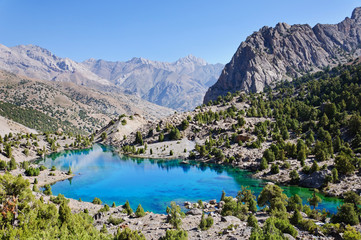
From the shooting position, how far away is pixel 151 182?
8069 centimetres

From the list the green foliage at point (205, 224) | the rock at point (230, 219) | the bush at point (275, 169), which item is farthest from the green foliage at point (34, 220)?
the bush at point (275, 169)

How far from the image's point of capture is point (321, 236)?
31.7 m

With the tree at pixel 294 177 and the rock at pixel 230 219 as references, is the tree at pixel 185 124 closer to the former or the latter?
the tree at pixel 294 177

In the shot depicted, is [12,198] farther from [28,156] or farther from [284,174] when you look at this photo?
[28,156]

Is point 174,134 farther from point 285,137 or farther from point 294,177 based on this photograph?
point 294,177

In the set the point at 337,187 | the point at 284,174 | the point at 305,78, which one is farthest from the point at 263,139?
the point at 305,78

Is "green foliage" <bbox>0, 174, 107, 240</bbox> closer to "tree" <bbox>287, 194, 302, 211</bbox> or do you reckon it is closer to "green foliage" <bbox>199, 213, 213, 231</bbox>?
"green foliage" <bbox>199, 213, 213, 231</bbox>

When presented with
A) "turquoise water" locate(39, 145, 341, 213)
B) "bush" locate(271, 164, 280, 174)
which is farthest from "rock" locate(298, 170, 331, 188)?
"bush" locate(271, 164, 280, 174)

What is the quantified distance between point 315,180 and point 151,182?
4899 cm

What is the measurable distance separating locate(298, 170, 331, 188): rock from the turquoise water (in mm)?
2432

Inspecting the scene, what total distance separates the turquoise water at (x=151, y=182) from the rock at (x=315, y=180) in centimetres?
243

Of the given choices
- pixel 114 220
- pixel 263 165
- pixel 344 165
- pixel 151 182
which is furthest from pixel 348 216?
pixel 151 182

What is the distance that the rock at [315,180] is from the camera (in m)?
61.8

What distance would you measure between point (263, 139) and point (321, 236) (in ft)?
239
